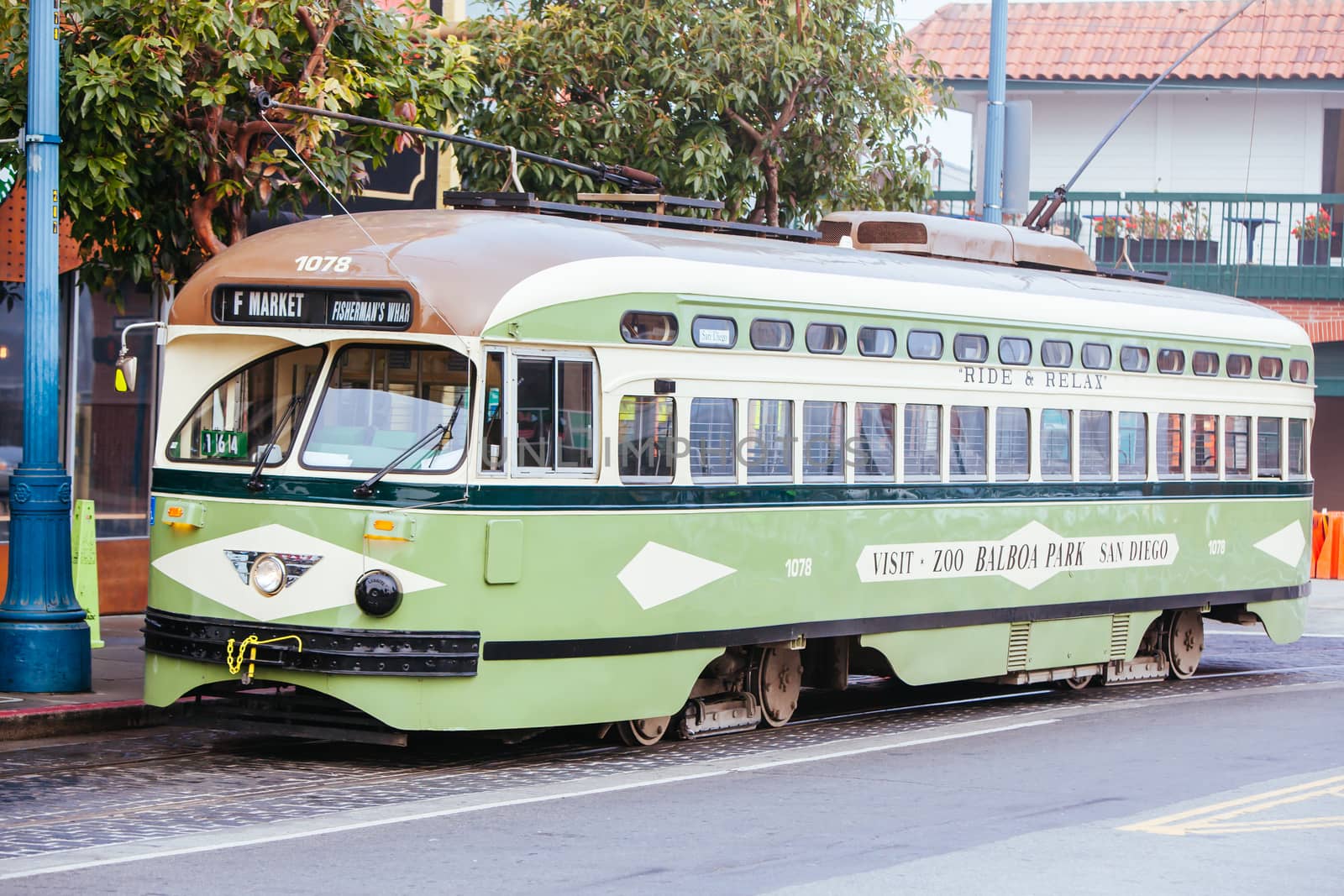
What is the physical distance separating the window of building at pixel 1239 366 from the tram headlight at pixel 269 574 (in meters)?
8.66

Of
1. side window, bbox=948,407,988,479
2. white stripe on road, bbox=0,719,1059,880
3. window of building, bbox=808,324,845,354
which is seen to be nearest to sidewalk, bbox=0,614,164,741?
white stripe on road, bbox=0,719,1059,880

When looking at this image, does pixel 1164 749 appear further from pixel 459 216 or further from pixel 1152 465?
pixel 459 216

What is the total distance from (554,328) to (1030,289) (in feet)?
15.7

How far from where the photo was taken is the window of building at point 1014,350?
13.9 meters

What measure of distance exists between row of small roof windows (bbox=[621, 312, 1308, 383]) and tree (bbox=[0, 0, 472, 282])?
10.6 ft

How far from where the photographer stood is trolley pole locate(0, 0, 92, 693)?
12875mm

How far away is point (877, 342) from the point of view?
12844 mm

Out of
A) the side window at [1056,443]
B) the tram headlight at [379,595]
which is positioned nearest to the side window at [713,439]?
the tram headlight at [379,595]

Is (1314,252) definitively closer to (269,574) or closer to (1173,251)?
(1173,251)

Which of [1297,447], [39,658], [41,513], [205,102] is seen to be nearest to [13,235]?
[205,102]

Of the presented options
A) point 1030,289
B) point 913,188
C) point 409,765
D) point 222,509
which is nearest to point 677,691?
point 409,765

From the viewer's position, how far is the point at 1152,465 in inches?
608

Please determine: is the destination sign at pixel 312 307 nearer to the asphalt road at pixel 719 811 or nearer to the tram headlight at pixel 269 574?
the tram headlight at pixel 269 574

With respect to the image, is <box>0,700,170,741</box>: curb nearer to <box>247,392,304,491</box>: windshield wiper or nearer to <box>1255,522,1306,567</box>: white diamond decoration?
<box>247,392,304,491</box>: windshield wiper
